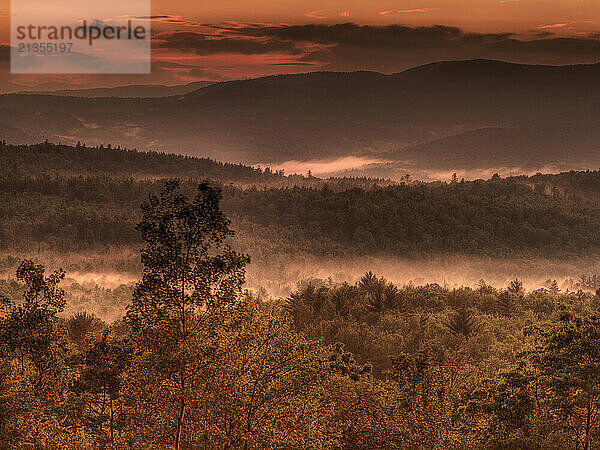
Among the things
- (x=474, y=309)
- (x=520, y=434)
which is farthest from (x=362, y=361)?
(x=520, y=434)

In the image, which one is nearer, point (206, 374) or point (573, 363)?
point (206, 374)

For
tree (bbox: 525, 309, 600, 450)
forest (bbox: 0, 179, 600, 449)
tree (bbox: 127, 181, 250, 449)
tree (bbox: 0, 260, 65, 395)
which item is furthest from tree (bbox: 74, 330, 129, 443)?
tree (bbox: 525, 309, 600, 450)

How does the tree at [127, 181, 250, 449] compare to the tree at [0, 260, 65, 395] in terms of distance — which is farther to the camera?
the tree at [0, 260, 65, 395]

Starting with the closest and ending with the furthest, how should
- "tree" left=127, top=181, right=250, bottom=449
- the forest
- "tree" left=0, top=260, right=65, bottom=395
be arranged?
1. "tree" left=127, top=181, right=250, bottom=449
2. the forest
3. "tree" left=0, top=260, right=65, bottom=395

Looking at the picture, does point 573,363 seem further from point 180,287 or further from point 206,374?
point 180,287

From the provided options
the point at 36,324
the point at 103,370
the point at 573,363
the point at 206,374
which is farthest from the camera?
the point at 103,370

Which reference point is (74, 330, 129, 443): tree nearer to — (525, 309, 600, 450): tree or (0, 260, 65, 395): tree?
(0, 260, 65, 395): tree

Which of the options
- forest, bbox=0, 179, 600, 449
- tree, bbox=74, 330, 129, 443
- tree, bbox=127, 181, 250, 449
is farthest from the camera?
tree, bbox=74, 330, 129, 443

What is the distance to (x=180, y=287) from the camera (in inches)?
1357

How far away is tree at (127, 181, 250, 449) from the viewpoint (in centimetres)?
3369

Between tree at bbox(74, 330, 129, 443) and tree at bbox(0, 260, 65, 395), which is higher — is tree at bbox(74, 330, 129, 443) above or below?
below

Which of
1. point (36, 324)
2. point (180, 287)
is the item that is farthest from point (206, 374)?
point (36, 324)

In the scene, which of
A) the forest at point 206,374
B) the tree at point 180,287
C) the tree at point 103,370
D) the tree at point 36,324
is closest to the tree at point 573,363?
the forest at point 206,374

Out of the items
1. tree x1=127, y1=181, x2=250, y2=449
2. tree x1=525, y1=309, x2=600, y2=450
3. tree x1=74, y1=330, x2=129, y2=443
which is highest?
tree x1=127, y1=181, x2=250, y2=449
